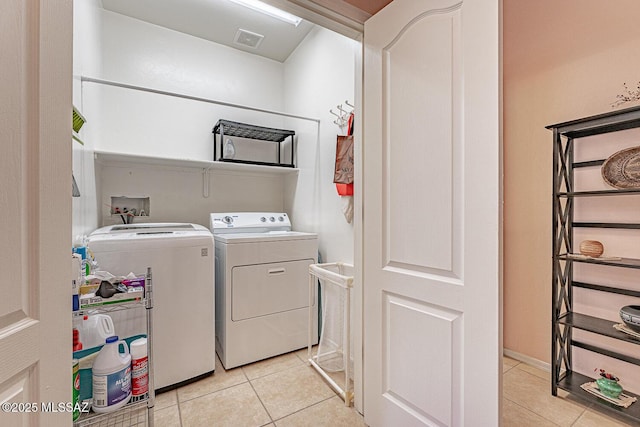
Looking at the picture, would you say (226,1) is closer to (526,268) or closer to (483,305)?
(483,305)

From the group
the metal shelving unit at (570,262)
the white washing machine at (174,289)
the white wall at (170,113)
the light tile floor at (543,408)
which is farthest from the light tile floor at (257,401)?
the white wall at (170,113)

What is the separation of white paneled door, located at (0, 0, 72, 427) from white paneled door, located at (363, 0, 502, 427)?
3.79 feet

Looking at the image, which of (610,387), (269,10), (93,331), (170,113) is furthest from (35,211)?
(610,387)

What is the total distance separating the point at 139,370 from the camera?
110 centimetres

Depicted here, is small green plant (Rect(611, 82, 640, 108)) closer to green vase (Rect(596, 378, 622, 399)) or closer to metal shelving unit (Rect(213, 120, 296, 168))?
green vase (Rect(596, 378, 622, 399))

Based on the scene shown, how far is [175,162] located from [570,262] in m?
3.02

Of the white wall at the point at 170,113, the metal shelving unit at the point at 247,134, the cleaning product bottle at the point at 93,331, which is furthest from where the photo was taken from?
the metal shelving unit at the point at 247,134

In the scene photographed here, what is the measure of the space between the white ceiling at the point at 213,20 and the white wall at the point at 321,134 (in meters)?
0.23

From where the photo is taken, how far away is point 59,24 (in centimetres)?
71

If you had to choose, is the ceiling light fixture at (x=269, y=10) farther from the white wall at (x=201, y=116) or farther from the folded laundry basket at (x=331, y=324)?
the folded laundry basket at (x=331, y=324)

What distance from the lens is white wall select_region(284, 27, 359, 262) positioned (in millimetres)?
2172

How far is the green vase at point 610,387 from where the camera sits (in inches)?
58.6

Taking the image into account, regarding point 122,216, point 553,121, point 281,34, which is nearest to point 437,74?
point 553,121

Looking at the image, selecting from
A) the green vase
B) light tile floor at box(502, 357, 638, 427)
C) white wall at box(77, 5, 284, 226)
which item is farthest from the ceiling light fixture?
the green vase
